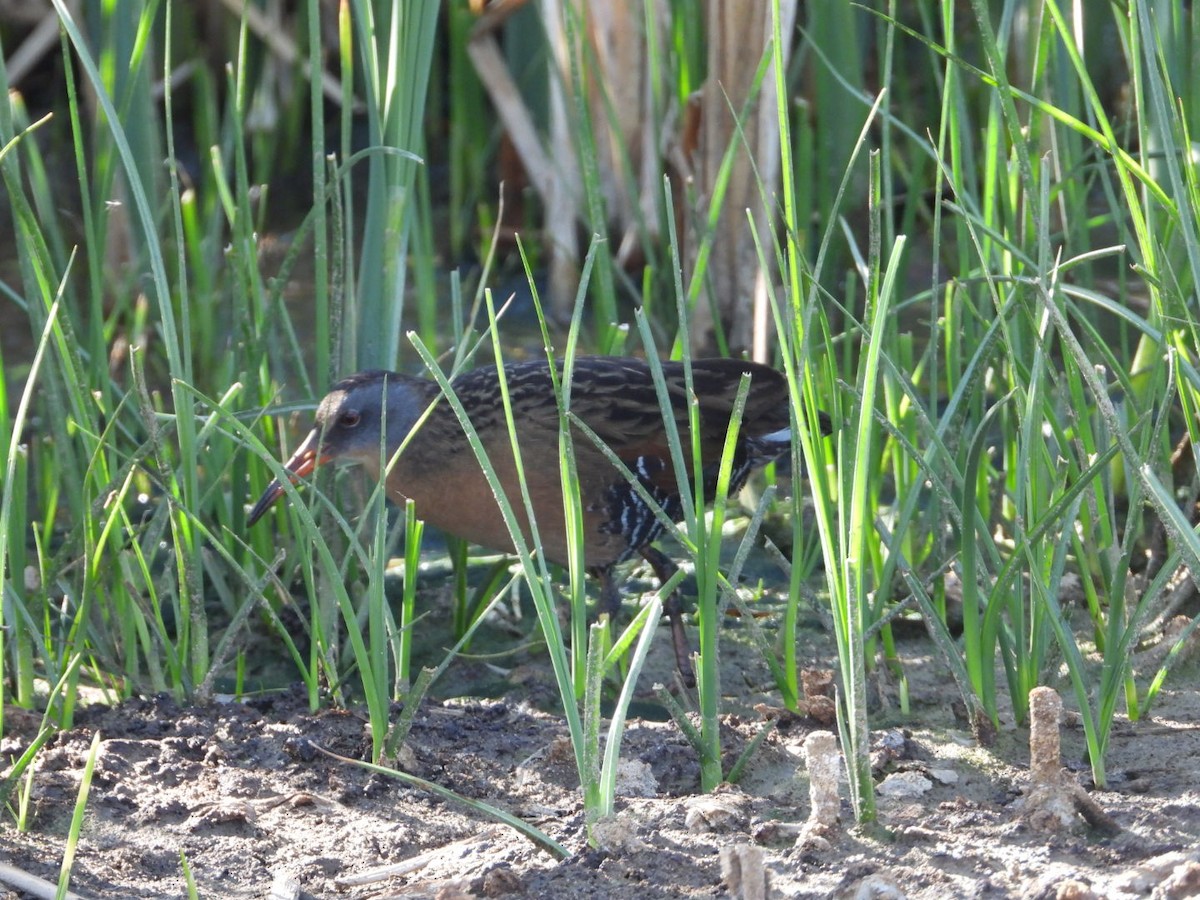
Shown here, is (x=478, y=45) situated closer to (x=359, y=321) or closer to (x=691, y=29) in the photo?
(x=691, y=29)

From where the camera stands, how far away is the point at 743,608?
68.4 inches

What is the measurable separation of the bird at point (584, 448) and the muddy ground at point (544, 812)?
17.0 inches

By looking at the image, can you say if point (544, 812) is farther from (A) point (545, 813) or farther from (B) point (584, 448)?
(B) point (584, 448)

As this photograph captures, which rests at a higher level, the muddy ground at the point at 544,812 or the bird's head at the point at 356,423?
the bird's head at the point at 356,423

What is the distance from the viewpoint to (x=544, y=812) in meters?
1.84

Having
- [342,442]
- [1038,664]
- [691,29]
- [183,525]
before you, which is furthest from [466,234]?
[1038,664]

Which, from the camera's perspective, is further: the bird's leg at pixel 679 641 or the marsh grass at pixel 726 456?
the bird's leg at pixel 679 641

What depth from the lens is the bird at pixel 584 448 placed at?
102 inches

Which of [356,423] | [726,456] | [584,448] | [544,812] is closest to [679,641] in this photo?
[584,448]

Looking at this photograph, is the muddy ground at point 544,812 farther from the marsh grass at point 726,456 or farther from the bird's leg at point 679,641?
the bird's leg at point 679,641

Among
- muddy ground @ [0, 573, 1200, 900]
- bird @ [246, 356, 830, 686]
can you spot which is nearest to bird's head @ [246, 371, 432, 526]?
bird @ [246, 356, 830, 686]

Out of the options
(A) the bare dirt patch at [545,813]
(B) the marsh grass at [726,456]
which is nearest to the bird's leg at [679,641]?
(B) the marsh grass at [726,456]

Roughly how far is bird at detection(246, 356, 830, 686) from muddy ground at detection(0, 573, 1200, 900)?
0.43 meters

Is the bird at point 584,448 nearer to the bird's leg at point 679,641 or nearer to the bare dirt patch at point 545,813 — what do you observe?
the bird's leg at point 679,641
